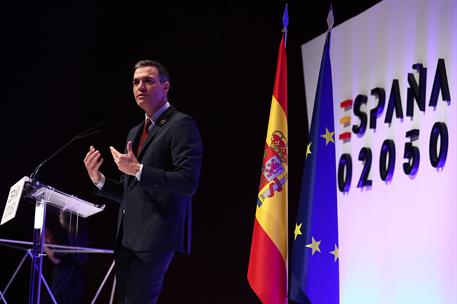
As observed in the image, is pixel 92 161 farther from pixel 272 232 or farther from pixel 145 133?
pixel 272 232

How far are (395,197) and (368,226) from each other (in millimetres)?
342

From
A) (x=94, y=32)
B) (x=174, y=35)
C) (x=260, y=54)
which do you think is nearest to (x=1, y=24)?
(x=94, y=32)

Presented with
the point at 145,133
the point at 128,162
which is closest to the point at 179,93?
the point at 145,133

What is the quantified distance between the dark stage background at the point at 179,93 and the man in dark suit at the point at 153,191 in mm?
2207

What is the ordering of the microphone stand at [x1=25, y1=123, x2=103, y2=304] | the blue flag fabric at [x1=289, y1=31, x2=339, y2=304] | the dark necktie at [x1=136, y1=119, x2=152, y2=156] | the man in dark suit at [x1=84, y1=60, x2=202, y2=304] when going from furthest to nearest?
the blue flag fabric at [x1=289, y1=31, x2=339, y2=304] < the dark necktie at [x1=136, y1=119, x2=152, y2=156] < the microphone stand at [x1=25, y1=123, x2=103, y2=304] < the man in dark suit at [x1=84, y1=60, x2=202, y2=304]

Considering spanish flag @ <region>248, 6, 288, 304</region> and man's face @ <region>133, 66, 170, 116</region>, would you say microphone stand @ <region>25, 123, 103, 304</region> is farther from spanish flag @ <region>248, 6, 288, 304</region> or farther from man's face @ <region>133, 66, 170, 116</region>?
spanish flag @ <region>248, 6, 288, 304</region>

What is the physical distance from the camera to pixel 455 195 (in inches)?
141

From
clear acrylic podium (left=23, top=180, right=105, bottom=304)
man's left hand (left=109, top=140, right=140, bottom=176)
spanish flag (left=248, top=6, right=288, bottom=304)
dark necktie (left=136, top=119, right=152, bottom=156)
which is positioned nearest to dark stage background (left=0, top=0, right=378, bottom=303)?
spanish flag (left=248, top=6, right=288, bottom=304)

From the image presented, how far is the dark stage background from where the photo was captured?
5.05m

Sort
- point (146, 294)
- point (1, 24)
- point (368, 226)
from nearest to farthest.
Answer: point (146, 294), point (368, 226), point (1, 24)

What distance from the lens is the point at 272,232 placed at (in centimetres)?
342

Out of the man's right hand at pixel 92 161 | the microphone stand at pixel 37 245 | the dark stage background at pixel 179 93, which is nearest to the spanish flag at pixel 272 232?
the man's right hand at pixel 92 161

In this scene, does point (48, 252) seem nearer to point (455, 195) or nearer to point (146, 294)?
point (146, 294)

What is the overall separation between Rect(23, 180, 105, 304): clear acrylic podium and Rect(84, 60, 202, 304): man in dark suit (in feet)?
0.62
